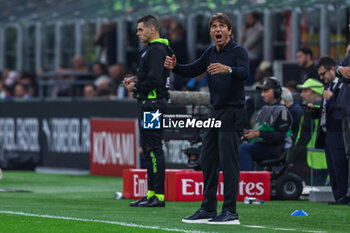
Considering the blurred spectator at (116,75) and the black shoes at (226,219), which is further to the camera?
the blurred spectator at (116,75)

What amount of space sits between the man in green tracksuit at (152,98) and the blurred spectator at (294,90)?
11.9 feet

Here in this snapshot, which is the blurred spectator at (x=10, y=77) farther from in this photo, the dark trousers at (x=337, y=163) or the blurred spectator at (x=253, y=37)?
the dark trousers at (x=337, y=163)

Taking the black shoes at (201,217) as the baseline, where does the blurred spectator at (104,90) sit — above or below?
above

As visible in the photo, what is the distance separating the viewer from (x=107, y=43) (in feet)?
81.7

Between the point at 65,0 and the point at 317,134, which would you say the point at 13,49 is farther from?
the point at 317,134

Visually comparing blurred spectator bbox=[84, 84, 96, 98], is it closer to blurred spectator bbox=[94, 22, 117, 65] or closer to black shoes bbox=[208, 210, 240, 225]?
blurred spectator bbox=[94, 22, 117, 65]

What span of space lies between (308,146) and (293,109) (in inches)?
22.2

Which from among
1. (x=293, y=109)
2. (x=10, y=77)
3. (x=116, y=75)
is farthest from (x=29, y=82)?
(x=293, y=109)

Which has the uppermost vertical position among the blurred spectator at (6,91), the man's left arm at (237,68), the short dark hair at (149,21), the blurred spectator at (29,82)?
the short dark hair at (149,21)

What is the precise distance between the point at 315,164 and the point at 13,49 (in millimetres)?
16912

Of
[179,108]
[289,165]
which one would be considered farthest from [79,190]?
[289,165]

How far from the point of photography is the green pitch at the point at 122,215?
9609 mm

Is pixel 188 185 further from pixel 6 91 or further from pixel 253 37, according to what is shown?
pixel 6 91

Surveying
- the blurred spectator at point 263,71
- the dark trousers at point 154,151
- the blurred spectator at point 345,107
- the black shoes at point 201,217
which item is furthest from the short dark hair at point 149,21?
the blurred spectator at point 263,71
